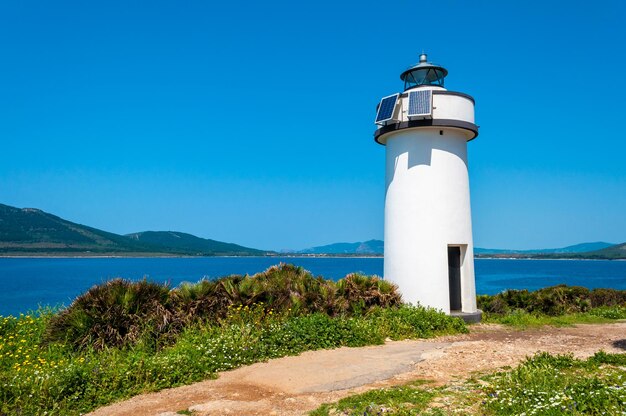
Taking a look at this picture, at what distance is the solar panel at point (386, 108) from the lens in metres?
13.2

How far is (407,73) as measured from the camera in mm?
14359

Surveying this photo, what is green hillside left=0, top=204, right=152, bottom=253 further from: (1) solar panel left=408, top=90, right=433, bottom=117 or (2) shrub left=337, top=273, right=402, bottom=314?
(1) solar panel left=408, top=90, right=433, bottom=117

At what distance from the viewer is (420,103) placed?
41.7 feet

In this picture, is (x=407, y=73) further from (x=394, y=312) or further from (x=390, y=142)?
(x=394, y=312)

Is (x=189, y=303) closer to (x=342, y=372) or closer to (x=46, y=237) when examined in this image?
(x=342, y=372)

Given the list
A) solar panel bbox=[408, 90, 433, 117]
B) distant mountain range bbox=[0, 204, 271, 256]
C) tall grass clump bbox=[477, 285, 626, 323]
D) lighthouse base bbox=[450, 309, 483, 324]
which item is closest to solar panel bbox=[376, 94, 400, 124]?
solar panel bbox=[408, 90, 433, 117]

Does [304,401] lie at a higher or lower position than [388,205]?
lower

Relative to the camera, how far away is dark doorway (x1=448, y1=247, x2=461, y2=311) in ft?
45.0

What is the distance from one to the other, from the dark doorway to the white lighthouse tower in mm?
118

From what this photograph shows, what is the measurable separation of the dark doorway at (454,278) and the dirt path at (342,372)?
2.55m

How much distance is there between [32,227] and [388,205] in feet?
631

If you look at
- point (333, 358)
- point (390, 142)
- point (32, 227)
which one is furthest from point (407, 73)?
point (32, 227)

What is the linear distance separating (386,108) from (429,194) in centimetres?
283

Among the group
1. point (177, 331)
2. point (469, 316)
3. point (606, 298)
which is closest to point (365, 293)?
point (469, 316)
